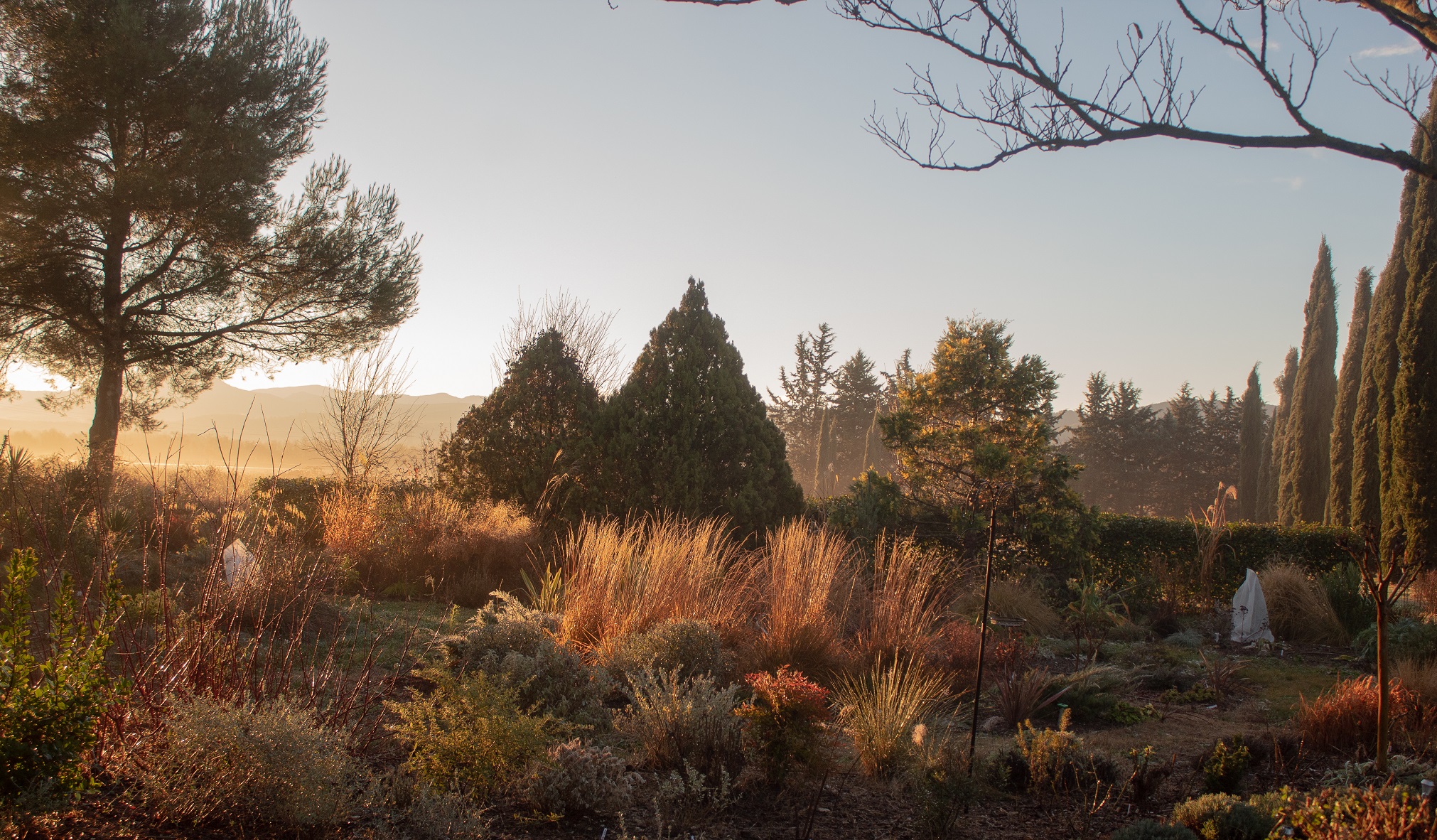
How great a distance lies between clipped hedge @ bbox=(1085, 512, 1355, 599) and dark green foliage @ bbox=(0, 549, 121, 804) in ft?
32.6

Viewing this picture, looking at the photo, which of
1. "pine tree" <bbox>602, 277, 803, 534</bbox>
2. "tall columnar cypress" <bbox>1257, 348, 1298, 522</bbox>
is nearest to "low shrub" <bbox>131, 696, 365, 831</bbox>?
"pine tree" <bbox>602, 277, 803, 534</bbox>

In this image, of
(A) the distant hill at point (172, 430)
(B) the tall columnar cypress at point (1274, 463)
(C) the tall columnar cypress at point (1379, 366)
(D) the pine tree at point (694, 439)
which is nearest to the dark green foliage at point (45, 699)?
(A) the distant hill at point (172, 430)

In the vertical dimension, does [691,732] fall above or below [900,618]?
below

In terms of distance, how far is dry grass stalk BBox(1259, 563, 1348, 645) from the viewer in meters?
7.65

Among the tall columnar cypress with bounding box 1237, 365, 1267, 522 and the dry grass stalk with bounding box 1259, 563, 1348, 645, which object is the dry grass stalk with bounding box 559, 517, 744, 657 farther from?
the tall columnar cypress with bounding box 1237, 365, 1267, 522

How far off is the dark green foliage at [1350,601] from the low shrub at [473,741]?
8.47m

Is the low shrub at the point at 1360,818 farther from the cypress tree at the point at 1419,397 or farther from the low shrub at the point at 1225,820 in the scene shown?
the cypress tree at the point at 1419,397

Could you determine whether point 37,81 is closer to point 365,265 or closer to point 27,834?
point 365,265

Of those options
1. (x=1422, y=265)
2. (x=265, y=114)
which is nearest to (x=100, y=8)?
(x=265, y=114)

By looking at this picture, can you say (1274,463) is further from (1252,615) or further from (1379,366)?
(1252,615)

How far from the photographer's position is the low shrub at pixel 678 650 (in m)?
3.99

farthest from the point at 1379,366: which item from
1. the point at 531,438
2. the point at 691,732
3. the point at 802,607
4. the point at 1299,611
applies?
the point at 691,732

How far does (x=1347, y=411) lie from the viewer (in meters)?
15.8

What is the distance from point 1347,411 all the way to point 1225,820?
58.0 feet
